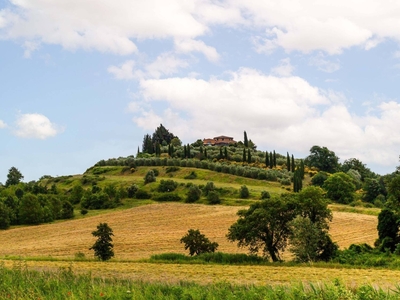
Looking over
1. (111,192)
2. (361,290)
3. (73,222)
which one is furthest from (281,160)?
(361,290)

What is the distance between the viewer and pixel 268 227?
43.8 meters

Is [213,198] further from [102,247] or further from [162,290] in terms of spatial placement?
[162,290]

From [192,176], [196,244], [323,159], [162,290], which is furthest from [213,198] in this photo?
[323,159]

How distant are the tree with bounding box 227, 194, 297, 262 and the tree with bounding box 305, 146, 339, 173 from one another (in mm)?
132399

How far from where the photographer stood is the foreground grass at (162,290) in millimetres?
12500

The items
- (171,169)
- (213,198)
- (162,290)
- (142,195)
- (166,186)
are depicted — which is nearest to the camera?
(162,290)

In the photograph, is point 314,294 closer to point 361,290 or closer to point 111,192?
point 361,290

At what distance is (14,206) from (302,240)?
7215 centimetres

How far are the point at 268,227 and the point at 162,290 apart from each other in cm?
3000

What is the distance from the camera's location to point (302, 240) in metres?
40.4

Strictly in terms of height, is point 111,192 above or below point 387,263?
above

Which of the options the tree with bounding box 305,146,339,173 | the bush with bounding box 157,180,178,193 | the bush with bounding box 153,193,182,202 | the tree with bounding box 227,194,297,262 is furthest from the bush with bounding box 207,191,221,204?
the tree with bounding box 305,146,339,173

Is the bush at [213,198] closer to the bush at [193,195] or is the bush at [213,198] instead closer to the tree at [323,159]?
the bush at [193,195]

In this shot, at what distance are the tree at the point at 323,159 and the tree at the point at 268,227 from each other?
132399 mm
